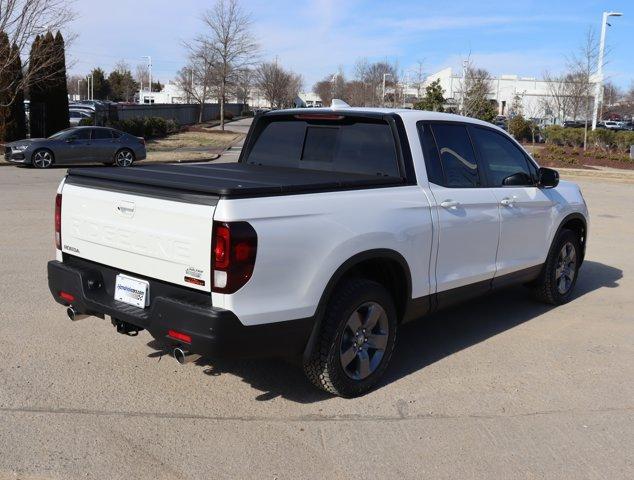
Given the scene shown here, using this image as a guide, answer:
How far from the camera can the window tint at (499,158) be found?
220 inches

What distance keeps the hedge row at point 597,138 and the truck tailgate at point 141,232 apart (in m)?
32.6

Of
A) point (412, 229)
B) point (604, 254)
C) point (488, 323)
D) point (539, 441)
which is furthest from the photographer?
point (604, 254)

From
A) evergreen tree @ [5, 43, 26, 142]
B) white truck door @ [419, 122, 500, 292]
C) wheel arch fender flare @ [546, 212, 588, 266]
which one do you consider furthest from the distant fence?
white truck door @ [419, 122, 500, 292]

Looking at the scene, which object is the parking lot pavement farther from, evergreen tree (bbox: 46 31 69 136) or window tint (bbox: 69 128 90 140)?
evergreen tree (bbox: 46 31 69 136)

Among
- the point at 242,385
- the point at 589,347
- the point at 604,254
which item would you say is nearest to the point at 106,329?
the point at 242,385

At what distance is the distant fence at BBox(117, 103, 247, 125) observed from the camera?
131 ft

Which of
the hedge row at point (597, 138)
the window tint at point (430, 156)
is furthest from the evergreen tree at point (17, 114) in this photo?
the hedge row at point (597, 138)

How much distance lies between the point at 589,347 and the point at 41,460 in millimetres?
4344

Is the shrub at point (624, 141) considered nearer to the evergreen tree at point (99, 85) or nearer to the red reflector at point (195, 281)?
the red reflector at point (195, 281)

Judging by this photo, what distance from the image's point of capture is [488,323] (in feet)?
20.4

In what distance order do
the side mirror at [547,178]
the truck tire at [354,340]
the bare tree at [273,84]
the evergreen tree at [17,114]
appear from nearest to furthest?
the truck tire at [354,340] < the side mirror at [547,178] < the evergreen tree at [17,114] < the bare tree at [273,84]

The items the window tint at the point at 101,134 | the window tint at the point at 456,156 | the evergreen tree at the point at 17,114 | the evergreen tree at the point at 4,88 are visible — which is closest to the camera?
the window tint at the point at 456,156

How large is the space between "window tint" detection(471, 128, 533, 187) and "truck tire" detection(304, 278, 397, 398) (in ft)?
5.83

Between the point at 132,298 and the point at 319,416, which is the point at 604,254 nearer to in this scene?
the point at 319,416
